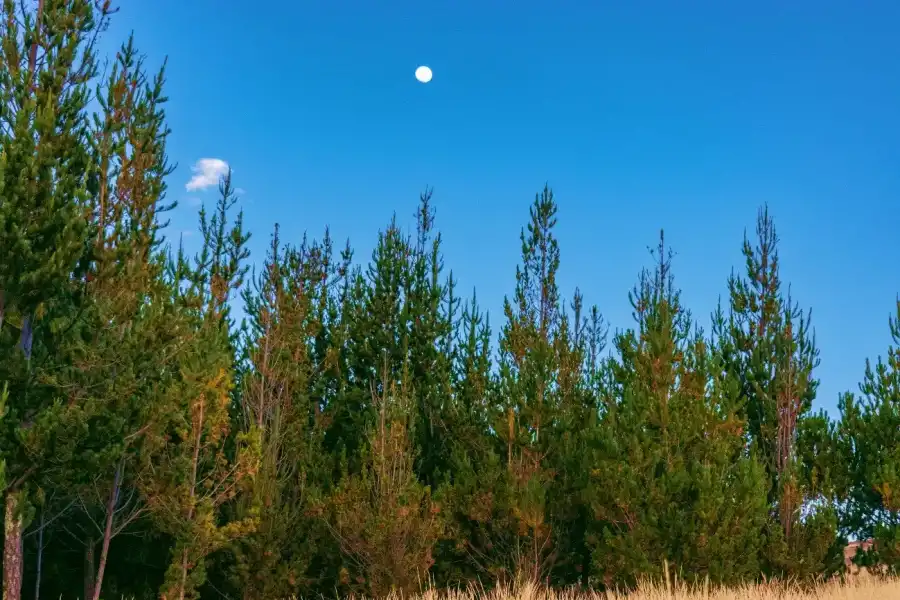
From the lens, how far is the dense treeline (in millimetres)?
15969

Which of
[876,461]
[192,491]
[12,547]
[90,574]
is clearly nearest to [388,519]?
[192,491]

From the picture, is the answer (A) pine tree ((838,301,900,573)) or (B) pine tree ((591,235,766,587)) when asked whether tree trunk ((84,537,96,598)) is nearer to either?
(B) pine tree ((591,235,766,587))

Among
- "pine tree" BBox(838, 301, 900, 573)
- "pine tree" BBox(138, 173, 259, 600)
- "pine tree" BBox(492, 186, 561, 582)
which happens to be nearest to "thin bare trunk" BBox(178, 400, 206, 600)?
"pine tree" BBox(138, 173, 259, 600)

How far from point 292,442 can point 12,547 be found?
785 cm

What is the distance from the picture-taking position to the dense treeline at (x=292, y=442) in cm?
1597

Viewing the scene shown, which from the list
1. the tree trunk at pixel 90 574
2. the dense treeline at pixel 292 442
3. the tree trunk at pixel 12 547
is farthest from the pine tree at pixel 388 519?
the tree trunk at pixel 12 547

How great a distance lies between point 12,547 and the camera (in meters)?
15.5

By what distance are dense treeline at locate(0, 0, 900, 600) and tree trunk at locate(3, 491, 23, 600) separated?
0.14 ft

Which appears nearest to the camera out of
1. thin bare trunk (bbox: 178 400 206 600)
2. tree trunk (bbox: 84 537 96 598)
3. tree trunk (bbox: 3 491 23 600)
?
tree trunk (bbox: 3 491 23 600)

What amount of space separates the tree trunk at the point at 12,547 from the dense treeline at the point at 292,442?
0.04 meters

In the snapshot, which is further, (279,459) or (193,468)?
(279,459)

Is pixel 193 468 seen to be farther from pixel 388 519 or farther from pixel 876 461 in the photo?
pixel 876 461

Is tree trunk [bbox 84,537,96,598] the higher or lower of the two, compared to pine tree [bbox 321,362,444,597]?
lower

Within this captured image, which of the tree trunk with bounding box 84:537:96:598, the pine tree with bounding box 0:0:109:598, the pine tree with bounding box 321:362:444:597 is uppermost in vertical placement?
the pine tree with bounding box 0:0:109:598
